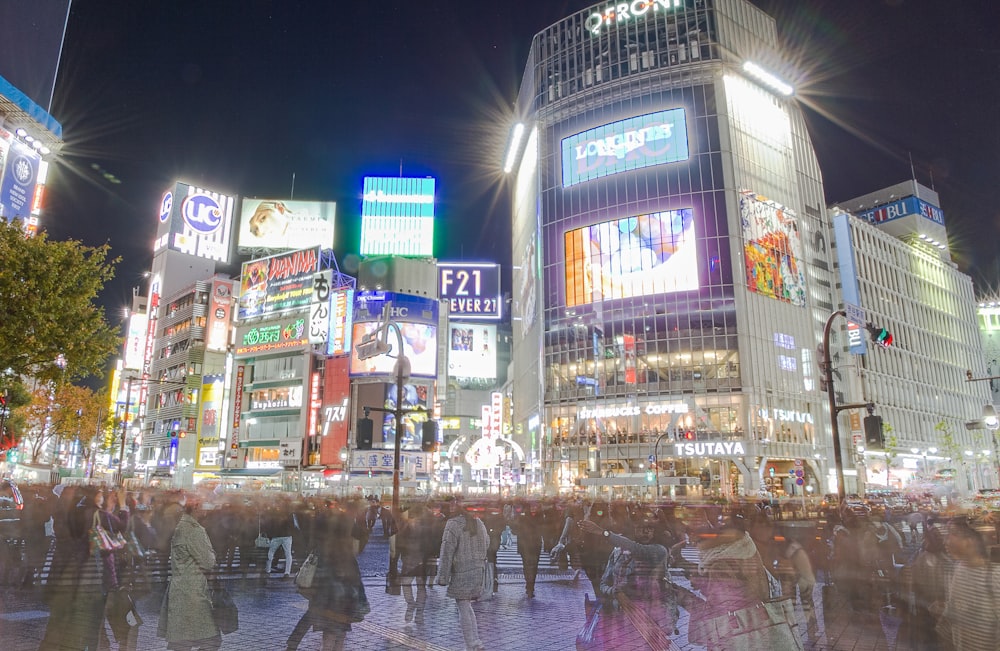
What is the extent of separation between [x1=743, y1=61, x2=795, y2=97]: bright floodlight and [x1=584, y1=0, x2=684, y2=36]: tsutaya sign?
33.8ft

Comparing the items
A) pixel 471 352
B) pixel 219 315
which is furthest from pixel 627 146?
pixel 219 315

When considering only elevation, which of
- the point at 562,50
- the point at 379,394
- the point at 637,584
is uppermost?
the point at 562,50

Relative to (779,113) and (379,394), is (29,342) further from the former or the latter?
(779,113)

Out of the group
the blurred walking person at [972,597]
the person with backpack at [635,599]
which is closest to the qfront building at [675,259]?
the person with backpack at [635,599]

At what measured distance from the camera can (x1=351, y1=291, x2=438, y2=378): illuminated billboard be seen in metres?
66.9

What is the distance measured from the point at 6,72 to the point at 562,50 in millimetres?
56122

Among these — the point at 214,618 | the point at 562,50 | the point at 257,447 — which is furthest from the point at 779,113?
the point at 214,618

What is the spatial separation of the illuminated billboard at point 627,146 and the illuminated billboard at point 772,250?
967 cm

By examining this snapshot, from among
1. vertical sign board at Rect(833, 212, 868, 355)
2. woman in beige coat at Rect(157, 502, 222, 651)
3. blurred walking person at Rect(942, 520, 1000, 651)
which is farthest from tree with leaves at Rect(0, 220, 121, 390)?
vertical sign board at Rect(833, 212, 868, 355)

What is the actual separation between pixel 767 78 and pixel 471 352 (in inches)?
2119

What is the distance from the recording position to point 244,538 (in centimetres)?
1725

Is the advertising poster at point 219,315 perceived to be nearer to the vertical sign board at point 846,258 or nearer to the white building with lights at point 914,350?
the white building with lights at point 914,350

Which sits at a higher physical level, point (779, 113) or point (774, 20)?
point (774, 20)

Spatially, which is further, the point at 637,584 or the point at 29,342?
the point at 29,342
